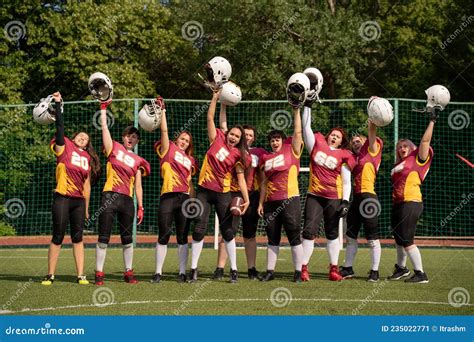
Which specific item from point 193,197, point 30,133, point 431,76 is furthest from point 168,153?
point 431,76

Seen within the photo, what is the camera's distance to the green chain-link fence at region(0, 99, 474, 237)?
68.1ft

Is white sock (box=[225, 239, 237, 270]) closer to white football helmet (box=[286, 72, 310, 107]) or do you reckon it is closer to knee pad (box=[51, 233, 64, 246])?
white football helmet (box=[286, 72, 310, 107])

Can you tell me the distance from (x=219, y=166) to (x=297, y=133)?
106cm

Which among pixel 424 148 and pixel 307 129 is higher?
pixel 307 129

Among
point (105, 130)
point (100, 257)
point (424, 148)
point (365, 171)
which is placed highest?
point (105, 130)

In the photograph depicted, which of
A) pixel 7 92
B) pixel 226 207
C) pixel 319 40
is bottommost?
pixel 226 207

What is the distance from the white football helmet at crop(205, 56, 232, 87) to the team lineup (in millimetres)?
13

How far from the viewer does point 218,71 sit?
11094 mm

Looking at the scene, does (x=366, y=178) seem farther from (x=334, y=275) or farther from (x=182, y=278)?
(x=182, y=278)

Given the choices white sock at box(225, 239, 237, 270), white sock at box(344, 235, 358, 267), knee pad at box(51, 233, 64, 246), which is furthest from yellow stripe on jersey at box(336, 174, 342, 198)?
knee pad at box(51, 233, 64, 246)

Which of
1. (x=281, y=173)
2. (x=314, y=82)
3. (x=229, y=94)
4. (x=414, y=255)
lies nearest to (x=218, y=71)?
(x=229, y=94)

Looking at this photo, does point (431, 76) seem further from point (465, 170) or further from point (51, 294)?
point (51, 294)

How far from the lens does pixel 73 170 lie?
11.0 m

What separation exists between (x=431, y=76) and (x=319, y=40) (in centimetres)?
372
